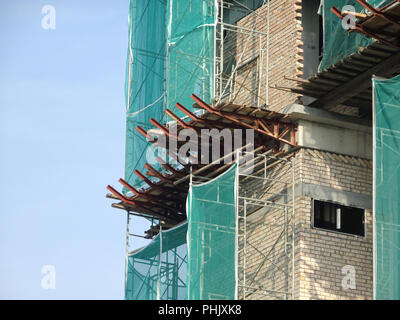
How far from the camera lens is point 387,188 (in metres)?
25.6

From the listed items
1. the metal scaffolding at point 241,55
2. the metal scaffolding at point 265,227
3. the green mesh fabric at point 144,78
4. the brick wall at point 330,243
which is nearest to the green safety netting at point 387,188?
the brick wall at point 330,243

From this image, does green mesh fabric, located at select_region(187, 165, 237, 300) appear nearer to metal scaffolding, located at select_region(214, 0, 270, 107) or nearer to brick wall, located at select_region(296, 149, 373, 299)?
brick wall, located at select_region(296, 149, 373, 299)

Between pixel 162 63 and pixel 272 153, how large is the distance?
648 cm

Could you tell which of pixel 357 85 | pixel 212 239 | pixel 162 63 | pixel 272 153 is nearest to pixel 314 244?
pixel 212 239

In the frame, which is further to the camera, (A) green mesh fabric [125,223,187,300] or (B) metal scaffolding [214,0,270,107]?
(A) green mesh fabric [125,223,187,300]

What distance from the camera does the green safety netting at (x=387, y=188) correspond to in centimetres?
2500

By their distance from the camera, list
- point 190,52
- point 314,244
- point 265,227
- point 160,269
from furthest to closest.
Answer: point 160,269, point 190,52, point 265,227, point 314,244

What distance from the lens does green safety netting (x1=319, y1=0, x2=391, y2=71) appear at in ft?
91.8

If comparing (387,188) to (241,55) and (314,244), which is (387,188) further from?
(241,55)

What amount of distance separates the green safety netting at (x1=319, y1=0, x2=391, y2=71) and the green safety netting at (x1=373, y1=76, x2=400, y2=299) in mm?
1878

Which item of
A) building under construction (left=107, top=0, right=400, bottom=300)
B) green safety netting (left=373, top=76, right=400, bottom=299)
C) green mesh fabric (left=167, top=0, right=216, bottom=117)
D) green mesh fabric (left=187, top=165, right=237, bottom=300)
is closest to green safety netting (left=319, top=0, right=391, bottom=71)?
building under construction (left=107, top=0, right=400, bottom=300)
